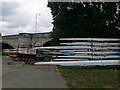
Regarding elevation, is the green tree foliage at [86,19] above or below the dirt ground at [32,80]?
above

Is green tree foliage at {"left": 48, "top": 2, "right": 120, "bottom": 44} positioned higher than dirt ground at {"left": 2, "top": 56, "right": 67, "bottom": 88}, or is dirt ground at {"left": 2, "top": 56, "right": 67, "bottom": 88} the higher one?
green tree foliage at {"left": 48, "top": 2, "right": 120, "bottom": 44}

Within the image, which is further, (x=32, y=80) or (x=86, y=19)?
(x=86, y=19)

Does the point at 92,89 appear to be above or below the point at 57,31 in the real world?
below

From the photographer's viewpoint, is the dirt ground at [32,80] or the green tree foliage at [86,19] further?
the green tree foliage at [86,19]

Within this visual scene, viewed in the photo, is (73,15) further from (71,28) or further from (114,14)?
(114,14)

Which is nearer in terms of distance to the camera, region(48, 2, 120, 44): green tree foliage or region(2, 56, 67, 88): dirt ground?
region(2, 56, 67, 88): dirt ground

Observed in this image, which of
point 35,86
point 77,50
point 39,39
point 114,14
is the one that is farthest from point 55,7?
point 39,39

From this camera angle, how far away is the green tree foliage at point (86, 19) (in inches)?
921

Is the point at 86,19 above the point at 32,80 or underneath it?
above

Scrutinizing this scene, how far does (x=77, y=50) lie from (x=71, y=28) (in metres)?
6.69

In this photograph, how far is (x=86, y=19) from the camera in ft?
76.9

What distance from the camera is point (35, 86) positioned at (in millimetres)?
8055

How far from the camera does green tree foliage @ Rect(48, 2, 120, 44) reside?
921 inches

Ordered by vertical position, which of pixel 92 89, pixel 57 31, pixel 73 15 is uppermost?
pixel 73 15
